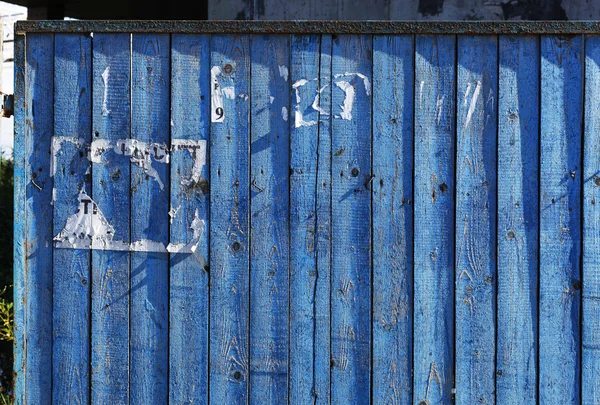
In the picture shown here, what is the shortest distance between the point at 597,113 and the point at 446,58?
0.64 m

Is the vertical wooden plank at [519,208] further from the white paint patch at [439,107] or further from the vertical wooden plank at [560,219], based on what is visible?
the white paint patch at [439,107]

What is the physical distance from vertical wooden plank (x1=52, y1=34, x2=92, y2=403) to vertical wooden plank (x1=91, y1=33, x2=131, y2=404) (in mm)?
41

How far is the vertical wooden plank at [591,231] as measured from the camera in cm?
270

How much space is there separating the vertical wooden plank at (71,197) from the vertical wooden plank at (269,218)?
715mm

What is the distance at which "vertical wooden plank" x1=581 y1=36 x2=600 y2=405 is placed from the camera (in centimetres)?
270

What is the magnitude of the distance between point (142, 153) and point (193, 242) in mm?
432

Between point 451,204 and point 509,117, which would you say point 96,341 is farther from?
point 509,117

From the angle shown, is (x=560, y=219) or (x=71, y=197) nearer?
(x=560, y=219)

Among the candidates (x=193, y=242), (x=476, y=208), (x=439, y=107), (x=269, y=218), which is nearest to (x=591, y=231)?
(x=476, y=208)

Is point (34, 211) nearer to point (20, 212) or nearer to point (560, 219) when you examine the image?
point (20, 212)

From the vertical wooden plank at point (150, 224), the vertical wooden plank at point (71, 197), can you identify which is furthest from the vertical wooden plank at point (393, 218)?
the vertical wooden plank at point (71, 197)

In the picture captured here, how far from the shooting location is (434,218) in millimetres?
2764

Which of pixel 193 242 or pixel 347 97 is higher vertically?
pixel 347 97

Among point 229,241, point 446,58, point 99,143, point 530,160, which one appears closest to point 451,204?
point 530,160
